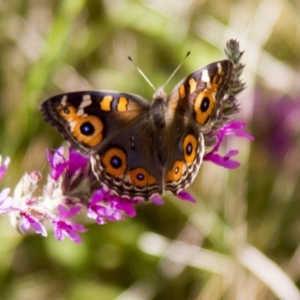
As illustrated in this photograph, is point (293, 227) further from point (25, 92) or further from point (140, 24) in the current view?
point (25, 92)

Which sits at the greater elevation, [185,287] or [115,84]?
[115,84]

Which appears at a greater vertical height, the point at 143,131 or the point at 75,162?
the point at 143,131

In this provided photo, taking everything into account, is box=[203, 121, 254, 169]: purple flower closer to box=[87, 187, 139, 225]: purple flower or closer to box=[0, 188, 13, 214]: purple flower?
box=[87, 187, 139, 225]: purple flower

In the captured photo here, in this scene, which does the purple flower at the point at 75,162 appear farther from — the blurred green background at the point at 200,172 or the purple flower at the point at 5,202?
the blurred green background at the point at 200,172

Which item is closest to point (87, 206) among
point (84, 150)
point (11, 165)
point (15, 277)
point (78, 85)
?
point (84, 150)

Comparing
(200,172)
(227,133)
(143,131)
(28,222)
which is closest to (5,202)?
(28,222)

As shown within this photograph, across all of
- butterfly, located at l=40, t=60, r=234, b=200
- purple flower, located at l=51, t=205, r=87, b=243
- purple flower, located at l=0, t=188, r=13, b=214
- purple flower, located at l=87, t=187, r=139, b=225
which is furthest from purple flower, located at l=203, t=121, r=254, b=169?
purple flower, located at l=0, t=188, r=13, b=214

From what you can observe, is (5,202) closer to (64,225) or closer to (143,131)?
(64,225)
